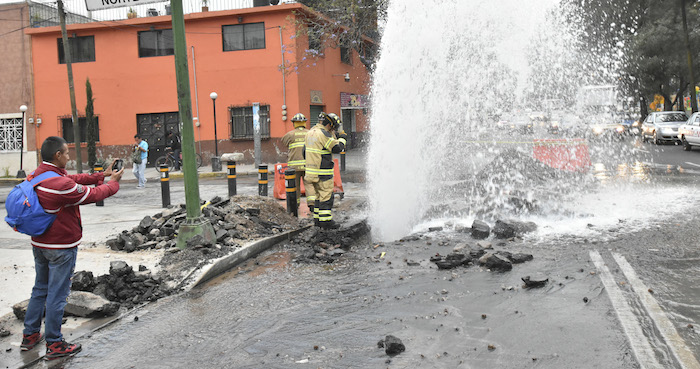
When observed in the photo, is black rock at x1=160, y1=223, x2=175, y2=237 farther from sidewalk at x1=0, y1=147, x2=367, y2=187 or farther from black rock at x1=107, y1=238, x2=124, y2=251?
sidewalk at x1=0, y1=147, x2=367, y2=187

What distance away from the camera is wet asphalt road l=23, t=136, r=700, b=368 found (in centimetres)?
433

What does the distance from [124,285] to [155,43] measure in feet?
76.6

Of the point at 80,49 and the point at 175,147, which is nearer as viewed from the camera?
the point at 175,147

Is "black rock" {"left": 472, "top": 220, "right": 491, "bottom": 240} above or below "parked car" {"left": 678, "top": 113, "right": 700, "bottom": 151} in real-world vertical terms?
below

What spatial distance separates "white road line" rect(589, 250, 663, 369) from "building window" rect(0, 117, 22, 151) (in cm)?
2904

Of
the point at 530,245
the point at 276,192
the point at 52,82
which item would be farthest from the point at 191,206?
the point at 52,82

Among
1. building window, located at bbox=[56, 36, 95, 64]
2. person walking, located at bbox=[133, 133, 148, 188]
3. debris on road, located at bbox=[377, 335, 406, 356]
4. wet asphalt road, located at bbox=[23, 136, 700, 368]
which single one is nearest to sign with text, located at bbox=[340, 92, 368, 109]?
building window, located at bbox=[56, 36, 95, 64]

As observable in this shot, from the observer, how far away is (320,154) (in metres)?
9.37

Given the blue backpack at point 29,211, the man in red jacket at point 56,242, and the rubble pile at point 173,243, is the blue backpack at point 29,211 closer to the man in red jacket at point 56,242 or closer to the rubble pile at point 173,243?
the man in red jacket at point 56,242

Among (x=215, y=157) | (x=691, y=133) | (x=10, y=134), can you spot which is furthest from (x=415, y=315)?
(x=10, y=134)

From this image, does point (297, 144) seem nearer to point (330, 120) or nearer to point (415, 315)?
point (330, 120)

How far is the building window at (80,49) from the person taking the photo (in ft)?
92.1

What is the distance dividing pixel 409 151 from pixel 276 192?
4799 millimetres

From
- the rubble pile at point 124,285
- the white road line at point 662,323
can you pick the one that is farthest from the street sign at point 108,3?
the white road line at point 662,323
